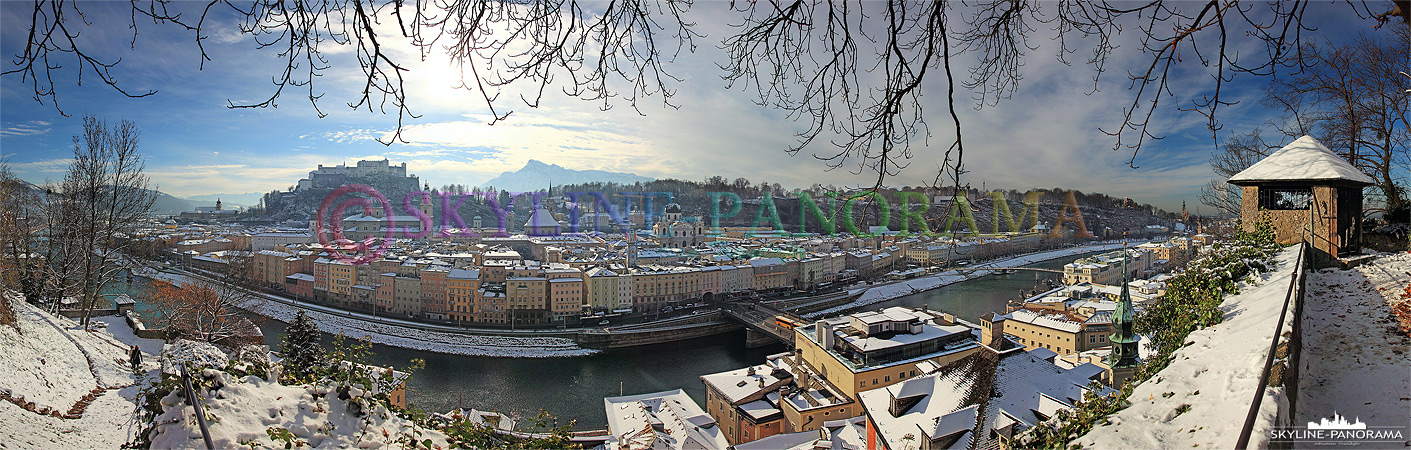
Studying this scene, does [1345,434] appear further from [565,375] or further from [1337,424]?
[565,375]

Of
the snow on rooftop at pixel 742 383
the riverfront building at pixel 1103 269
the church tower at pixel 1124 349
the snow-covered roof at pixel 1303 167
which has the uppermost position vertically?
the snow-covered roof at pixel 1303 167

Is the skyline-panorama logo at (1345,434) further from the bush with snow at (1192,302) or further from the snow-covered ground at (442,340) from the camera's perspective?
the snow-covered ground at (442,340)

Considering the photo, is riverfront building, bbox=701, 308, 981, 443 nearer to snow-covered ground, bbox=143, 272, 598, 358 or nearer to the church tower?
the church tower

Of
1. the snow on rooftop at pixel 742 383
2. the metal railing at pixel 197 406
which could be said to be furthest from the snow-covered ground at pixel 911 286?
the metal railing at pixel 197 406

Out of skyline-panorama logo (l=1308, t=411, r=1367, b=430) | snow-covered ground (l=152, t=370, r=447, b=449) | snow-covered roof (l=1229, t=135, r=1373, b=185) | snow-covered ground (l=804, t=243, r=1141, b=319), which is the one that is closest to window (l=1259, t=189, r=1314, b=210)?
snow-covered roof (l=1229, t=135, r=1373, b=185)

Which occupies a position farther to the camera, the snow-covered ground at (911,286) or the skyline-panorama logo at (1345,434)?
the snow-covered ground at (911,286)

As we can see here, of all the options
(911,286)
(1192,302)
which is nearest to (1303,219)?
(1192,302)
